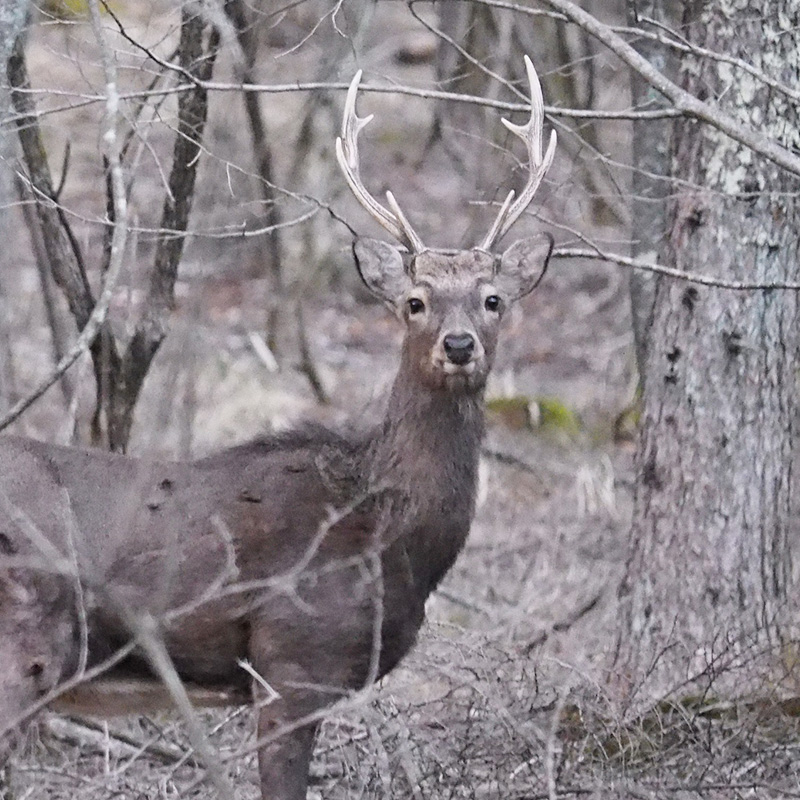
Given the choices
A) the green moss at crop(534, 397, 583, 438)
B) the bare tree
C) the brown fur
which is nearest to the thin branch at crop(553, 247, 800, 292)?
the brown fur

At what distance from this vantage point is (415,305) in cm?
636

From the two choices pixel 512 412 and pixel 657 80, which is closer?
pixel 657 80

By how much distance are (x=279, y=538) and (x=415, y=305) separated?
1072 millimetres

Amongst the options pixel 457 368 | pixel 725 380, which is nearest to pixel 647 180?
pixel 725 380

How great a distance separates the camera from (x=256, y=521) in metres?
6.14

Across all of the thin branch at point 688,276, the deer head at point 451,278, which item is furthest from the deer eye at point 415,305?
the thin branch at point 688,276

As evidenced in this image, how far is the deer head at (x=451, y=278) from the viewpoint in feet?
20.2

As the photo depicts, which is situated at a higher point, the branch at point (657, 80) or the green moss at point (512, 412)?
the branch at point (657, 80)

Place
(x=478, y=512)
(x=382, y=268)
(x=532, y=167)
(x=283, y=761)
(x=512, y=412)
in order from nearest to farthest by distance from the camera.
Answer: (x=283, y=761) < (x=532, y=167) < (x=382, y=268) < (x=478, y=512) < (x=512, y=412)

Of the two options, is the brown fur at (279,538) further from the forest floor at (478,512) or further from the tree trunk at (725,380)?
the tree trunk at (725,380)

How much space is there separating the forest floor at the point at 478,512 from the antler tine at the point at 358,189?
1.76ft

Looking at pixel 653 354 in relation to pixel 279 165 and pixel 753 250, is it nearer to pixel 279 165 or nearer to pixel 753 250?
pixel 753 250

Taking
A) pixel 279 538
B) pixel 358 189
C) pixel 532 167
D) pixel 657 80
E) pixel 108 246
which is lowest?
pixel 279 538

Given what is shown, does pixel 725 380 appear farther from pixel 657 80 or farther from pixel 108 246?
pixel 108 246
